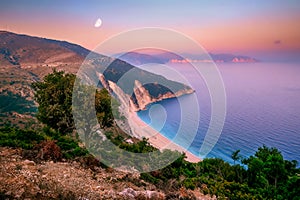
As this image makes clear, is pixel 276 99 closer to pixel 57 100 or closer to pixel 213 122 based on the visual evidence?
pixel 213 122

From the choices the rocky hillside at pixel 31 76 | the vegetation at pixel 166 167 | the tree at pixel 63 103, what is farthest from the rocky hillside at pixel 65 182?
the rocky hillside at pixel 31 76

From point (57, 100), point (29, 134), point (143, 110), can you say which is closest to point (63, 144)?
point (29, 134)

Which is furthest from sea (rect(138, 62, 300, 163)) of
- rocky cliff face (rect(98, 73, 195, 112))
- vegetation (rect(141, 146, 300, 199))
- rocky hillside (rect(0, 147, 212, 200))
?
rocky hillside (rect(0, 147, 212, 200))

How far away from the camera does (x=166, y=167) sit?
19.6m

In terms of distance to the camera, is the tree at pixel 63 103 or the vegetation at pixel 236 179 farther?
the tree at pixel 63 103

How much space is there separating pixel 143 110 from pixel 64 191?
12214cm

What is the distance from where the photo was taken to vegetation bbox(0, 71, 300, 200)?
56.0 ft

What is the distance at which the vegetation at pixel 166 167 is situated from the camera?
17062 millimetres

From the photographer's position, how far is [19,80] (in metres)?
106

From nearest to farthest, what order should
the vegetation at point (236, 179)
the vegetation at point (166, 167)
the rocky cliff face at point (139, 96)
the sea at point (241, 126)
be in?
1. the vegetation at point (236, 179)
2. the vegetation at point (166, 167)
3. the sea at point (241, 126)
4. the rocky cliff face at point (139, 96)

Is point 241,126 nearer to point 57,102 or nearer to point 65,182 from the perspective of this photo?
point 57,102

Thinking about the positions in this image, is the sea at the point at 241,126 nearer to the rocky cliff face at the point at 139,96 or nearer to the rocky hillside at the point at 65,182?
the rocky cliff face at the point at 139,96

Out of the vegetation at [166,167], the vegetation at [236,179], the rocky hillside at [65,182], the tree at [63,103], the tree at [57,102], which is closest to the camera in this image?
the rocky hillside at [65,182]

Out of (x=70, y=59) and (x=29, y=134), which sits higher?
(x=70, y=59)
